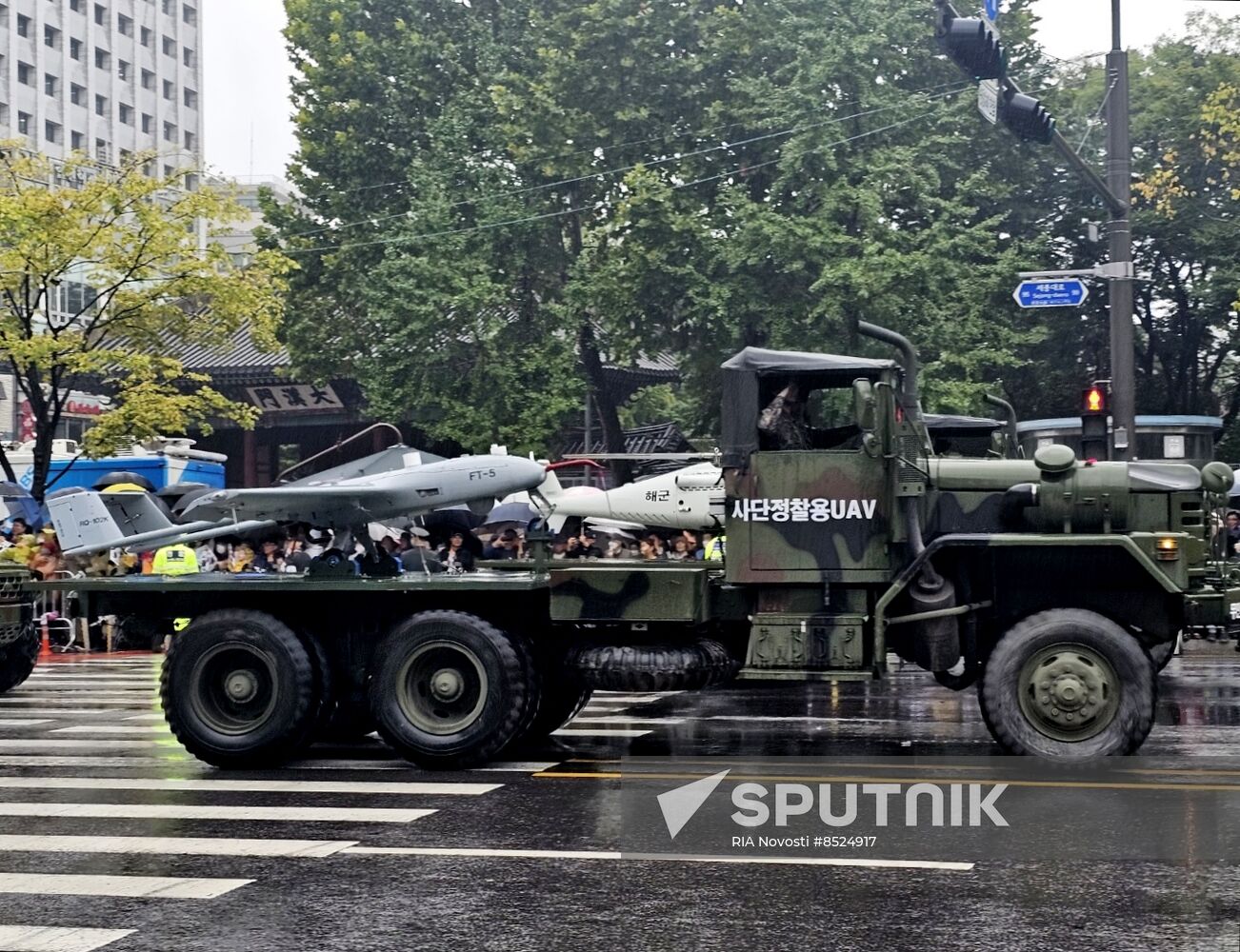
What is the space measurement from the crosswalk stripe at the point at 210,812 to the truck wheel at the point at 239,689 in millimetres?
1593

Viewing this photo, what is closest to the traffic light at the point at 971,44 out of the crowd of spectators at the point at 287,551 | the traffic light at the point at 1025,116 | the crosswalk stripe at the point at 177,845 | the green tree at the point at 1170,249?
the traffic light at the point at 1025,116

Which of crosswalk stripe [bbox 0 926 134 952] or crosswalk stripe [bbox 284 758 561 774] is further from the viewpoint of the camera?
crosswalk stripe [bbox 284 758 561 774]

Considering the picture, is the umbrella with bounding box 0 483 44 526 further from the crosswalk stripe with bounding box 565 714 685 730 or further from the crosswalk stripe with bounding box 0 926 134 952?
the crosswalk stripe with bounding box 0 926 134 952

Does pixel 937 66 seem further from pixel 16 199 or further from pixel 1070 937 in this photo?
pixel 1070 937

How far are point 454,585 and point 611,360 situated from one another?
29108mm

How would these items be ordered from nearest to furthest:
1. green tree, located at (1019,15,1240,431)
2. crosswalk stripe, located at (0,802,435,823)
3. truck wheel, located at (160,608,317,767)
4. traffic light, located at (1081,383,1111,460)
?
1. crosswalk stripe, located at (0,802,435,823)
2. truck wheel, located at (160,608,317,767)
3. traffic light, located at (1081,383,1111,460)
4. green tree, located at (1019,15,1240,431)

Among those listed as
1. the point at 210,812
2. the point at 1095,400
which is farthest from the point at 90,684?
the point at 1095,400

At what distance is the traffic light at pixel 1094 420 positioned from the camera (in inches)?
822

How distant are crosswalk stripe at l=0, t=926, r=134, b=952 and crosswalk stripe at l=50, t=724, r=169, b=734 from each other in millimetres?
7778

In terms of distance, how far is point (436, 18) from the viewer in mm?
43688

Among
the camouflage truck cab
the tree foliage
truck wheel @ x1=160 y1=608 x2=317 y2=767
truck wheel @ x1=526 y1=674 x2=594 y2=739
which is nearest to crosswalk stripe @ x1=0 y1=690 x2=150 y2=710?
truck wheel @ x1=160 y1=608 x2=317 y2=767

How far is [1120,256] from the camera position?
2216 cm

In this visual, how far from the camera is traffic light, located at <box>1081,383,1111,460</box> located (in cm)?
2089

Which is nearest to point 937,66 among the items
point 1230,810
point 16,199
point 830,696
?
point 16,199
